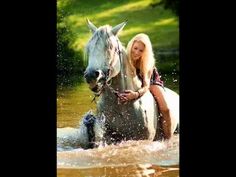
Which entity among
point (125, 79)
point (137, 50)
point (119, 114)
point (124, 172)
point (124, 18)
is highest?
point (124, 18)

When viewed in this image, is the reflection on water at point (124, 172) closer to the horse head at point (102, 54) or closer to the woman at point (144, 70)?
the woman at point (144, 70)

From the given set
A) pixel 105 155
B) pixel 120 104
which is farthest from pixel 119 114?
pixel 105 155

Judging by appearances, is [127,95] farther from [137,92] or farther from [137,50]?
[137,50]

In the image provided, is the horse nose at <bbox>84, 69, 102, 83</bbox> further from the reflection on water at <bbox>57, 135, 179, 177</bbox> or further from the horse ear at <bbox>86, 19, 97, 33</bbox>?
the reflection on water at <bbox>57, 135, 179, 177</bbox>

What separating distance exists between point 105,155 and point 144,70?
1.16 feet

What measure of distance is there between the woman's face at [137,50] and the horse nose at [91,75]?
0.49 ft

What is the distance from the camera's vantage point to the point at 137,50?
13.0 feet

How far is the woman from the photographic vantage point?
3.98 m

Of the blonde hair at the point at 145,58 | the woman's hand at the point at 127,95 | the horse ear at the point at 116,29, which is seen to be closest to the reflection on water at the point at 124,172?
the woman's hand at the point at 127,95

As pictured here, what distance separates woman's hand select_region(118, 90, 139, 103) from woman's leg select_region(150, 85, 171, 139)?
2.9 inches
